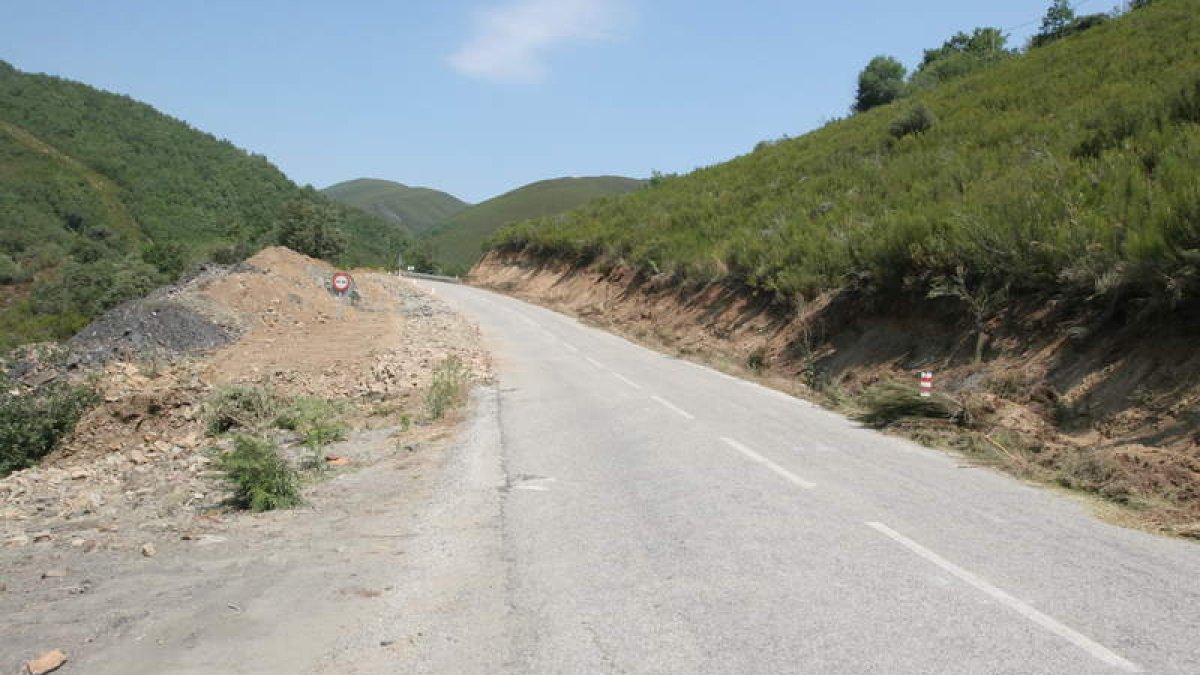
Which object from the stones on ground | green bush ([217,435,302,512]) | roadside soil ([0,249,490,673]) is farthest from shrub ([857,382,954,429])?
the stones on ground

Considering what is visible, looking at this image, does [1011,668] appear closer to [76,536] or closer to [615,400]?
[76,536]

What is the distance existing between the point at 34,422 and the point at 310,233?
176 feet

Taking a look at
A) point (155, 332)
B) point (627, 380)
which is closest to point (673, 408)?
point (627, 380)

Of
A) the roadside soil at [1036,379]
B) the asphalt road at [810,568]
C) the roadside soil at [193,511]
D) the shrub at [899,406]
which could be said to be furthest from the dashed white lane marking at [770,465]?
the roadside soil at [193,511]

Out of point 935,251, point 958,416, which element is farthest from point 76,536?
point 935,251

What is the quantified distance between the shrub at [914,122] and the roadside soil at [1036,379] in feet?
47.2

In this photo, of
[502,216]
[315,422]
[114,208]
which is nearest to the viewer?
[315,422]

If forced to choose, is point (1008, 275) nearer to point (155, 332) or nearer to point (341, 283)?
point (341, 283)

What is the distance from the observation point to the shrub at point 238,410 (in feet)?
42.2

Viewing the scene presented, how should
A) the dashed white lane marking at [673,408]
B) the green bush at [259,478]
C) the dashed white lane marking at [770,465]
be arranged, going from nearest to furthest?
the green bush at [259,478] < the dashed white lane marking at [770,465] < the dashed white lane marking at [673,408]

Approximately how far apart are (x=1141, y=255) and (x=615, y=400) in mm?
7826

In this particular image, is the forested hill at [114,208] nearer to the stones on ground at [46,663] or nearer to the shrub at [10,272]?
the shrub at [10,272]

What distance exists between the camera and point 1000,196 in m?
15.4

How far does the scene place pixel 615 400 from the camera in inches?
539
